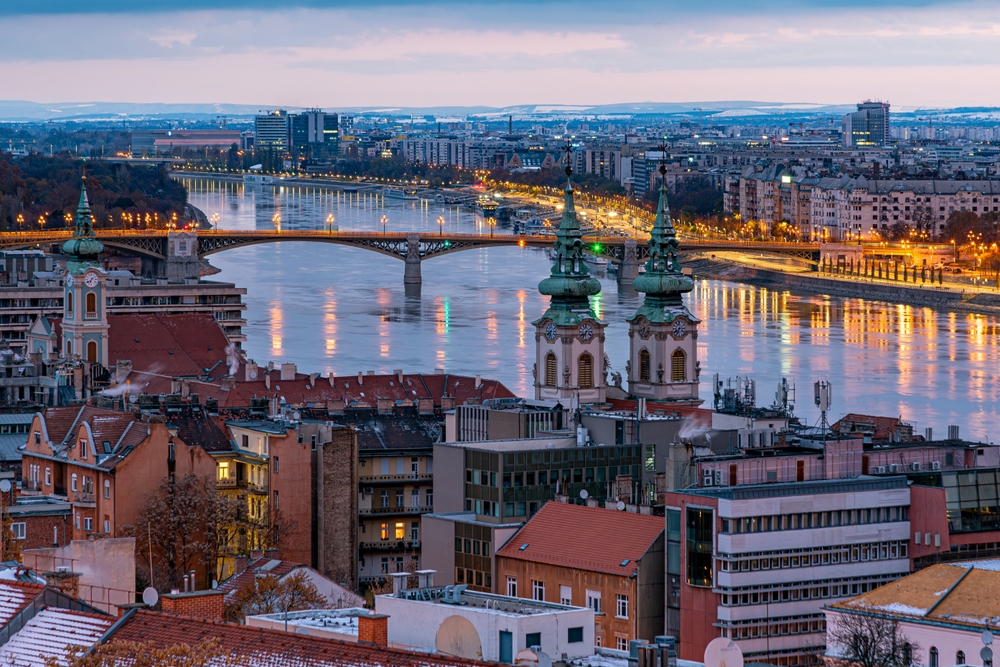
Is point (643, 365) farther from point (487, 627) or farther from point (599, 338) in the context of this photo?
point (487, 627)

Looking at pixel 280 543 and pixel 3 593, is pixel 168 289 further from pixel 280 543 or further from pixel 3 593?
pixel 3 593

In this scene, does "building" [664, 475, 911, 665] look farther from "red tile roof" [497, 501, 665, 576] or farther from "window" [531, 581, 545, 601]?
"window" [531, 581, 545, 601]

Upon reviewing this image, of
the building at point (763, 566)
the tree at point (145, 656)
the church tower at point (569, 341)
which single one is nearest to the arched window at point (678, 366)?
the church tower at point (569, 341)

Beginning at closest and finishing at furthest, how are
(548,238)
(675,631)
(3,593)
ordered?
(3,593), (675,631), (548,238)

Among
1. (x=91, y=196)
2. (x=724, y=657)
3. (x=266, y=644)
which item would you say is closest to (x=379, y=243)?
(x=91, y=196)

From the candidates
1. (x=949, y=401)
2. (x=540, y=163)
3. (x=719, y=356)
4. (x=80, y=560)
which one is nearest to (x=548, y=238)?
(x=719, y=356)

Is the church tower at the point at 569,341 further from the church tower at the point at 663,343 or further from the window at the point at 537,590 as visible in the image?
the window at the point at 537,590

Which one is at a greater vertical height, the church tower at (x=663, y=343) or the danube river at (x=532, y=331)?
the church tower at (x=663, y=343)
